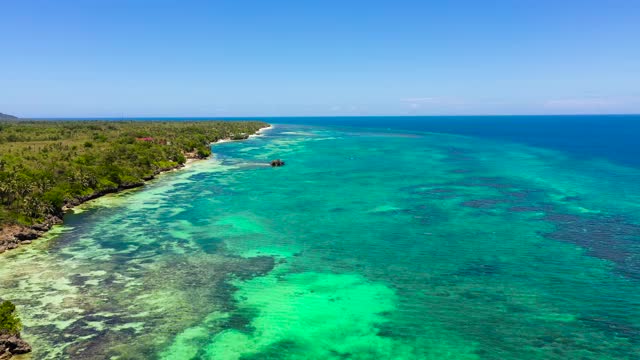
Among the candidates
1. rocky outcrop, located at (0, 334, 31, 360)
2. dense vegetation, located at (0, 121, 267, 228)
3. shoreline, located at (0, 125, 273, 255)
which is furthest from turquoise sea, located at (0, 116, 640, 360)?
dense vegetation, located at (0, 121, 267, 228)

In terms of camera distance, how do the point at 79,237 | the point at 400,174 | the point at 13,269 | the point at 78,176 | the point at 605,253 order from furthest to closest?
the point at 400,174 → the point at 78,176 → the point at 79,237 → the point at 605,253 → the point at 13,269

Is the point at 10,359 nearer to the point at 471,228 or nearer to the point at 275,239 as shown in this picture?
the point at 275,239

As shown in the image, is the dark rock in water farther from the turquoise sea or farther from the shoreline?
the turquoise sea

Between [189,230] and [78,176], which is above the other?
[78,176]

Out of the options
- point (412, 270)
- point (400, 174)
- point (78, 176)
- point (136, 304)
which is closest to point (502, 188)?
point (400, 174)

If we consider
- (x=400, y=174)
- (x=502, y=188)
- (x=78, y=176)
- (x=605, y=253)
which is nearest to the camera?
(x=605, y=253)

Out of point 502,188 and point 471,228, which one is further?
point 502,188

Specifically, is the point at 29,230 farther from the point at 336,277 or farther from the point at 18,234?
the point at 336,277

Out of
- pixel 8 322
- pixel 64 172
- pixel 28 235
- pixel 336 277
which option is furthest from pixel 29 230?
pixel 336 277
